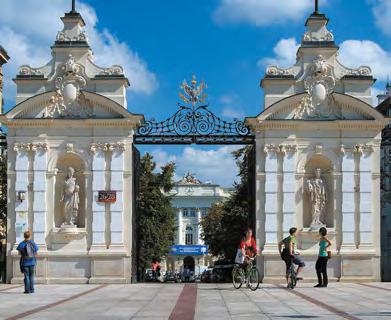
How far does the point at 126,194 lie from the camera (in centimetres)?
2775

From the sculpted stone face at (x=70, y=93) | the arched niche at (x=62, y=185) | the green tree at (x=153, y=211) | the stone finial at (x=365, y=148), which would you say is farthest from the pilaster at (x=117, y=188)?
the green tree at (x=153, y=211)

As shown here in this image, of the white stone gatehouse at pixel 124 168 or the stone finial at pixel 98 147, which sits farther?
the stone finial at pixel 98 147

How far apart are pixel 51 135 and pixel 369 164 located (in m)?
11.0

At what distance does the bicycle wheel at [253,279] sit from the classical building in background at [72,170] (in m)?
5.34

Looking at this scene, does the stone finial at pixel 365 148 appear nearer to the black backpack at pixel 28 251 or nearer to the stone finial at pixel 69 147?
the stone finial at pixel 69 147

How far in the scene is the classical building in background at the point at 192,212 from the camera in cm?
10900

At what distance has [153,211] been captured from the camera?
Result: 170 ft

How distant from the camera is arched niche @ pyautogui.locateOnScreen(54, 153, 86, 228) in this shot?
27.9m

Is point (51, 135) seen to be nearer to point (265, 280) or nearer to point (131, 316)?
point (265, 280)

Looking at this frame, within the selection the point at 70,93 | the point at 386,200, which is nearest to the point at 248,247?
the point at 70,93

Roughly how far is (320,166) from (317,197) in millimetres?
1238

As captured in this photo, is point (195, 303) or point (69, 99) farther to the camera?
point (69, 99)

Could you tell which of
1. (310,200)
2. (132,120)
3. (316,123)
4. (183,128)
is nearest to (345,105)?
(316,123)

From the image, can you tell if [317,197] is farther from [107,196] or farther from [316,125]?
[107,196]
